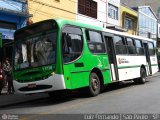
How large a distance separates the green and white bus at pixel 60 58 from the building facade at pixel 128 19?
81.1ft

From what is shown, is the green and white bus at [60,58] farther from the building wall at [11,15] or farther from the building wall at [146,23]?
the building wall at [146,23]

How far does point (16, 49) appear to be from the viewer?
45.9ft

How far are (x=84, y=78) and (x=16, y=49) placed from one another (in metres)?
2.76

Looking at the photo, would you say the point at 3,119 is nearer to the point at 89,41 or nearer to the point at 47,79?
the point at 47,79

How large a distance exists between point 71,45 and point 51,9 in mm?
12309

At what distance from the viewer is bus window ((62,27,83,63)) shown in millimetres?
12917

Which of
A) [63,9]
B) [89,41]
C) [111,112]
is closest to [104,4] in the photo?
[63,9]

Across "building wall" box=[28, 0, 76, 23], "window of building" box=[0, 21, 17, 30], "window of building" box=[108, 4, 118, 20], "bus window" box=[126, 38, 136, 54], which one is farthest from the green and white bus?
"window of building" box=[108, 4, 118, 20]

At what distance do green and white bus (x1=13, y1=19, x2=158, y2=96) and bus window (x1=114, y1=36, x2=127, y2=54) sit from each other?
1141 millimetres

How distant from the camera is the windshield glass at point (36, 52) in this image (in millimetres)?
12891

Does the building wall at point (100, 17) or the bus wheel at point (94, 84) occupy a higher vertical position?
the building wall at point (100, 17)

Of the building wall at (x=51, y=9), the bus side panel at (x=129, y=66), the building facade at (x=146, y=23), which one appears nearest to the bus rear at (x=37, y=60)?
the bus side panel at (x=129, y=66)

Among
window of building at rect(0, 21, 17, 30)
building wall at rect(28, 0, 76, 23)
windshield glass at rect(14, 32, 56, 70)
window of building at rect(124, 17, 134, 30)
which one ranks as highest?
window of building at rect(124, 17, 134, 30)

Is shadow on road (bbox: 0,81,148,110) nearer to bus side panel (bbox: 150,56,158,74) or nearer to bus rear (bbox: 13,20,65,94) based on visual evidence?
bus rear (bbox: 13,20,65,94)
